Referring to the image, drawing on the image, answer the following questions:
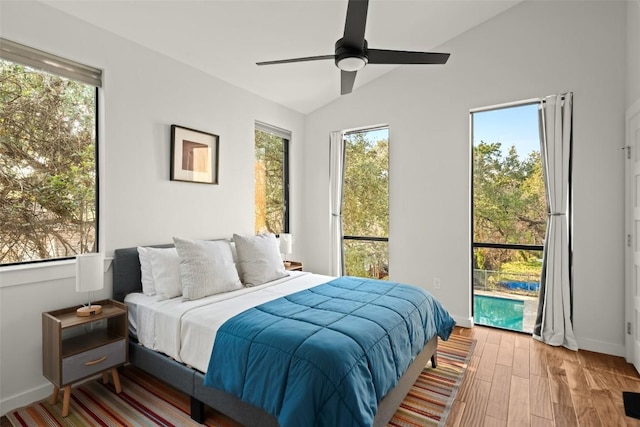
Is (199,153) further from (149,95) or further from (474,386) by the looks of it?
(474,386)

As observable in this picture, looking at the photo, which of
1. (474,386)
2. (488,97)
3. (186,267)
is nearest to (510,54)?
(488,97)

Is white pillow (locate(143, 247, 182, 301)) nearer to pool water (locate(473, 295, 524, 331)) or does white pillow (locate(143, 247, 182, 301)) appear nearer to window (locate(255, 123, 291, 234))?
window (locate(255, 123, 291, 234))

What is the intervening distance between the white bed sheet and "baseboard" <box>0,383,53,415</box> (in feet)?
2.20

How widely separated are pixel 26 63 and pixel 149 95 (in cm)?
86

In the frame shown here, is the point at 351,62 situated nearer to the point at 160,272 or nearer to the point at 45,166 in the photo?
the point at 160,272

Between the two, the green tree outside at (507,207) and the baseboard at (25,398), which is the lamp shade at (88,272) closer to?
the baseboard at (25,398)

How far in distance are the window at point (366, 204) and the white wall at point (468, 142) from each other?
20cm

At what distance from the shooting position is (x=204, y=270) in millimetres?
2672

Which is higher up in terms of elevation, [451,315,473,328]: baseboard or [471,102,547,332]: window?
[471,102,547,332]: window

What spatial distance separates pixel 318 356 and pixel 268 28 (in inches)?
112

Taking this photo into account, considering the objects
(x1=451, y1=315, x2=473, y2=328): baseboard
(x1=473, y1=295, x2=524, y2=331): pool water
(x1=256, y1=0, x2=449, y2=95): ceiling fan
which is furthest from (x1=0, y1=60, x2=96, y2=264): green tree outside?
(x1=473, y1=295, x2=524, y2=331): pool water

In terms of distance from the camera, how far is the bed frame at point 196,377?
1870mm

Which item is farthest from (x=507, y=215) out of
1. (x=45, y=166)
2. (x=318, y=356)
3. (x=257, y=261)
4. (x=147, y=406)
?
(x=45, y=166)

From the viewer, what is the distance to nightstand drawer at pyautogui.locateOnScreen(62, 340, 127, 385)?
7.02 ft
